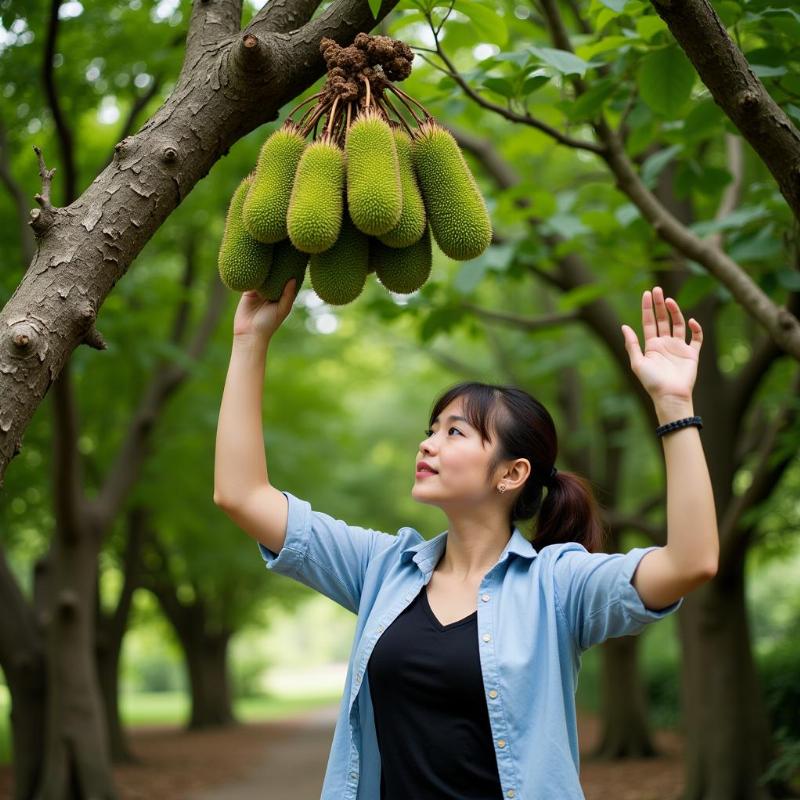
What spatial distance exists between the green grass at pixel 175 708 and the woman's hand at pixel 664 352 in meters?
19.0

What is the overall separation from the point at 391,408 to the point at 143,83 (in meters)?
14.9

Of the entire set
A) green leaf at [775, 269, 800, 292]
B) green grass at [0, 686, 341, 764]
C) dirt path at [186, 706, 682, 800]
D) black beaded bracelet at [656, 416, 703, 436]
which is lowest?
green grass at [0, 686, 341, 764]

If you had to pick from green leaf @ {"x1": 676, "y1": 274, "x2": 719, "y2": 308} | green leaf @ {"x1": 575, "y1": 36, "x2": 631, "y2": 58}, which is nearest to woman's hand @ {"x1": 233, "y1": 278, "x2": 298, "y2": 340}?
green leaf @ {"x1": 575, "y1": 36, "x2": 631, "y2": 58}

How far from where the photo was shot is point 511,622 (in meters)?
2.36

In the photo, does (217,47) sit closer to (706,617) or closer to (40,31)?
(40,31)

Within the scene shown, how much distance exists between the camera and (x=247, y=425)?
2605 mm

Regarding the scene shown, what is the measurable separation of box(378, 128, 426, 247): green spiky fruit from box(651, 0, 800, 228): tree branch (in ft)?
2.29

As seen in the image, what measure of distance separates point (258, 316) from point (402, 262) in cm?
52

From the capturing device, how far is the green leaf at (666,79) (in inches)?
131

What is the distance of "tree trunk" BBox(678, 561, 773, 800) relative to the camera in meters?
8.39

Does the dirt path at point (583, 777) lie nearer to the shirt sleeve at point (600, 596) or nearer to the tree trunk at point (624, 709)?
the tree trunk at point (624, 709)

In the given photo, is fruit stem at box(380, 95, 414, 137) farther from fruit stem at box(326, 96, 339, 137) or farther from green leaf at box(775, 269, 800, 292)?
green leaf at box(775, 269, 800, 292)

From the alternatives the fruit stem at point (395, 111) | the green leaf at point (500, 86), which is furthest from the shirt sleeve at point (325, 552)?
the green leaf at point (500, 86)

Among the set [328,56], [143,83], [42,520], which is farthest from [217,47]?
[42,520]
